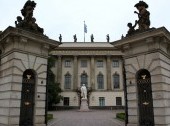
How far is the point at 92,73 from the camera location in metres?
52.3

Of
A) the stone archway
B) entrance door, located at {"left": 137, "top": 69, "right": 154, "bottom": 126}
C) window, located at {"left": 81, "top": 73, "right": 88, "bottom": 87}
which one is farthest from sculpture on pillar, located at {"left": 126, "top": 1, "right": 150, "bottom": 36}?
window, located at {"left": 81, "top": 73, "right": 88, "bottom": 87}

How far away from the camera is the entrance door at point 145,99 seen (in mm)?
11391

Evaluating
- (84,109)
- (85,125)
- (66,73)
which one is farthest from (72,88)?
(85,125)

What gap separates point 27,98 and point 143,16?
7.33 m

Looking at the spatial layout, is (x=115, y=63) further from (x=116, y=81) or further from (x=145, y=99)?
(x=145, y=99)

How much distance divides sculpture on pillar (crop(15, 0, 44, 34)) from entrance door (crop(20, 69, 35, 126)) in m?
2.22

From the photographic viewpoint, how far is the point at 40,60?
1214 centimetres

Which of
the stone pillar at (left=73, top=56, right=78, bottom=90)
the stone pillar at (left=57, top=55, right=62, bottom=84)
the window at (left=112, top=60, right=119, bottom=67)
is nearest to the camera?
the stone pillar at (left=73, top=56, right=78, bottom=90)

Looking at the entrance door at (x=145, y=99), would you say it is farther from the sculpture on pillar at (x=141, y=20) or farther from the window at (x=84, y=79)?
the window at (x=84, y=79)

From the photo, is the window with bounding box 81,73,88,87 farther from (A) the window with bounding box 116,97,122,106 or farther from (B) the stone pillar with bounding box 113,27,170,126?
(B) the stone pillar with bounding box 113,27,170,126

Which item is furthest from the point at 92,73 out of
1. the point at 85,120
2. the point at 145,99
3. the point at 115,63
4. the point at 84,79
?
the point at 145,99

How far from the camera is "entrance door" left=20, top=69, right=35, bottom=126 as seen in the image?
445 inches

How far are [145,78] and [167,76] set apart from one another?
1123 millimetres

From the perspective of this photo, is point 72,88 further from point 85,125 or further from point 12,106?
point 12,106
